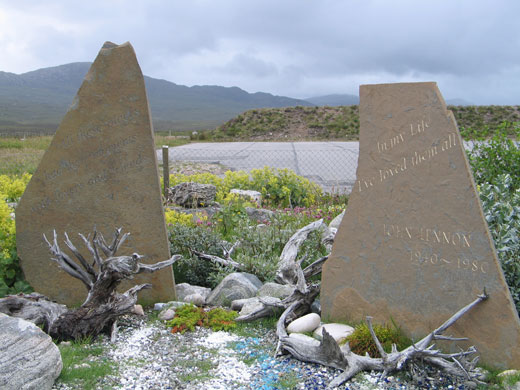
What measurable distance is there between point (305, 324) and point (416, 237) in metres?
1.19

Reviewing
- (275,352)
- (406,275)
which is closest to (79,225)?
(275,352)

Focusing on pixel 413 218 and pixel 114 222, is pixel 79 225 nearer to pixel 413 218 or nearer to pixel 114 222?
pixel 114 222

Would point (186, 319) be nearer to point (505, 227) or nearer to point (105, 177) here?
point (105, 177)

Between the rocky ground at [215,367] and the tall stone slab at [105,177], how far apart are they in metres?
1.04

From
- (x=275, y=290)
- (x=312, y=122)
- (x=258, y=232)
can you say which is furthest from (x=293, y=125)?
(x=275, y=290)

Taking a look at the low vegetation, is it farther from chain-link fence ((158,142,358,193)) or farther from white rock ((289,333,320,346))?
chain-link fence ((158,142,358,193))

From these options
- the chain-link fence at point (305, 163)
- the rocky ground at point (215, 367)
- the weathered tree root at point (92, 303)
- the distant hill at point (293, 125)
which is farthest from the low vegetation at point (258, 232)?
the distant hill at point (293, 125)

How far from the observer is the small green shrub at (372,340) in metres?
3.91

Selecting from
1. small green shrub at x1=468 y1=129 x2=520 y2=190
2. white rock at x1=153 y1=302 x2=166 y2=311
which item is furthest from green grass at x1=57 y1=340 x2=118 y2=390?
small green shrub at x1=468 y1=129 x2=520 y2=190

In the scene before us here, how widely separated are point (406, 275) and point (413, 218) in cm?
47

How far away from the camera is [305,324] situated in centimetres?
427

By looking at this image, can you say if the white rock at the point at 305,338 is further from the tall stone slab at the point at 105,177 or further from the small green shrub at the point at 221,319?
the tall stone slab at the point at 105,177

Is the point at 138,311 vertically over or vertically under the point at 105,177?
under

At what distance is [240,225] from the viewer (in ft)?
22.0
